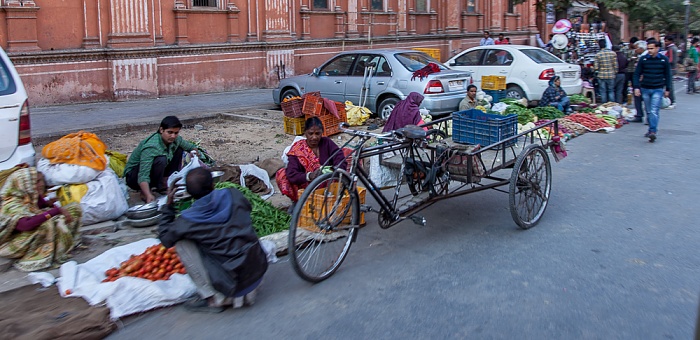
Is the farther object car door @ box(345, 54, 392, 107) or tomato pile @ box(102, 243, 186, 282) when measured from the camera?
car door @ box(345, 54, 392, 107)

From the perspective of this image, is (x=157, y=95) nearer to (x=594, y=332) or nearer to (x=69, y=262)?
(x=69, y=262)

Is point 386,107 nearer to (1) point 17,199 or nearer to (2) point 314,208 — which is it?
(2) point 314,208

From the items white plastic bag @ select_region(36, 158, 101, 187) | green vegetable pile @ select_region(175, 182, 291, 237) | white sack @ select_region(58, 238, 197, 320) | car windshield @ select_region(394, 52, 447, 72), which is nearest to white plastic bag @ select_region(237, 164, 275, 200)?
green vegetable pile @ select_region(175, 182, 291, 237)

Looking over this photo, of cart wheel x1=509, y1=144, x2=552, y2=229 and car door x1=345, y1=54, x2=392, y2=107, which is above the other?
car door x1=345, y1=54, x2=392, y2=107

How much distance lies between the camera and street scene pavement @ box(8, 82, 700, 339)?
163 inches

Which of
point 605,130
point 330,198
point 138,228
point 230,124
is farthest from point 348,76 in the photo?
point 330,198

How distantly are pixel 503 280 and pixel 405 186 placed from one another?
1860 millimetres

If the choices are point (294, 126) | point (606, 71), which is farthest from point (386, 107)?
point (606, 71)

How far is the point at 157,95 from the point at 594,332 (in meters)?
13.4

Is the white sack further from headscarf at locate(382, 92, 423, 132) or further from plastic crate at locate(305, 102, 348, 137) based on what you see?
plastic crate at locate(305, 102, 348, 137)

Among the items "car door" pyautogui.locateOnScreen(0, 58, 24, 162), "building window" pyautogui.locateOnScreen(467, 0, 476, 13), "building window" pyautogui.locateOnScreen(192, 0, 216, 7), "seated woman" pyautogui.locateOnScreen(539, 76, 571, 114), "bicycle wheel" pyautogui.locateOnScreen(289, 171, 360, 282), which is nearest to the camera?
"bicycle wheel" pyautogui.locateOnScreen(289, 171, 360, 282)

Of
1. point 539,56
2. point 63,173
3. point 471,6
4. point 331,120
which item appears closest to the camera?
point 63,173

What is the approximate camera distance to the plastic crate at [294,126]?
10.8 metres

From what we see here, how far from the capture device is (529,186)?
6.15m
